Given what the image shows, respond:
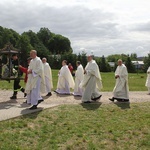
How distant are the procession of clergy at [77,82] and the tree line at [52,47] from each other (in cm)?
2549

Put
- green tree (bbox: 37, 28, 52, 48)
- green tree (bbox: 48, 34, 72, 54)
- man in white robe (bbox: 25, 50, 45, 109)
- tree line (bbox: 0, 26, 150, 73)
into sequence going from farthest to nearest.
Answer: green tree (bbox: 37, 28, 52, 48) < green tree (bbox: 48, 34, 72, 54) < tree line (bbox: 0, 26, 150, 73) < man in white robe (bbox: 25, 50, 45, 109)

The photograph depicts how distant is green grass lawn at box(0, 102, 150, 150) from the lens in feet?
26.2

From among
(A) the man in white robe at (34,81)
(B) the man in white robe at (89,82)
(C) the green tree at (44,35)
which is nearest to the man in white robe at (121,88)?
(B) the man in white robe at (89,82)

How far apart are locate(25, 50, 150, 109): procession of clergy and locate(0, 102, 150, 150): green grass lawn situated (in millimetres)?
1182

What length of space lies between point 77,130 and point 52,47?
102200mm

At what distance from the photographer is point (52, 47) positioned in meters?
110

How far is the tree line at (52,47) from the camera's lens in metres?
72.0

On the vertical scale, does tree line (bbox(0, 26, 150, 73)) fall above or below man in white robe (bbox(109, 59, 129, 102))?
above

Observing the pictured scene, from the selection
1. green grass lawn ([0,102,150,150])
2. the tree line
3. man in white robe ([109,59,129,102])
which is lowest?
green grass lawn ([0,102,150,150])

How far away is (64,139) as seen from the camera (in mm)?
8289

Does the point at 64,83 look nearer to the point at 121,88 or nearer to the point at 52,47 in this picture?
the point at 121,88

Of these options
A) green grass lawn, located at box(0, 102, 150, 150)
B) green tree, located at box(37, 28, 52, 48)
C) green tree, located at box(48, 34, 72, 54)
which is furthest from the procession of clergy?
green tree, located at box(37, 28, 52, 48)

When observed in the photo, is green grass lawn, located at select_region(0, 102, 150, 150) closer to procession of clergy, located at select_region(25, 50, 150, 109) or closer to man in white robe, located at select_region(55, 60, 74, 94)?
procession of clergy, located at select_region(25, 50, 150, 109)

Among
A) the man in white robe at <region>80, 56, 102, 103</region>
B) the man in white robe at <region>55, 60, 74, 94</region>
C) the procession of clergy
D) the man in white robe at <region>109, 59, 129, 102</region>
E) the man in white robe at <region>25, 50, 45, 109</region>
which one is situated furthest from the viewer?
the man in white robe at <region>55, 60, 74, 94</region>
